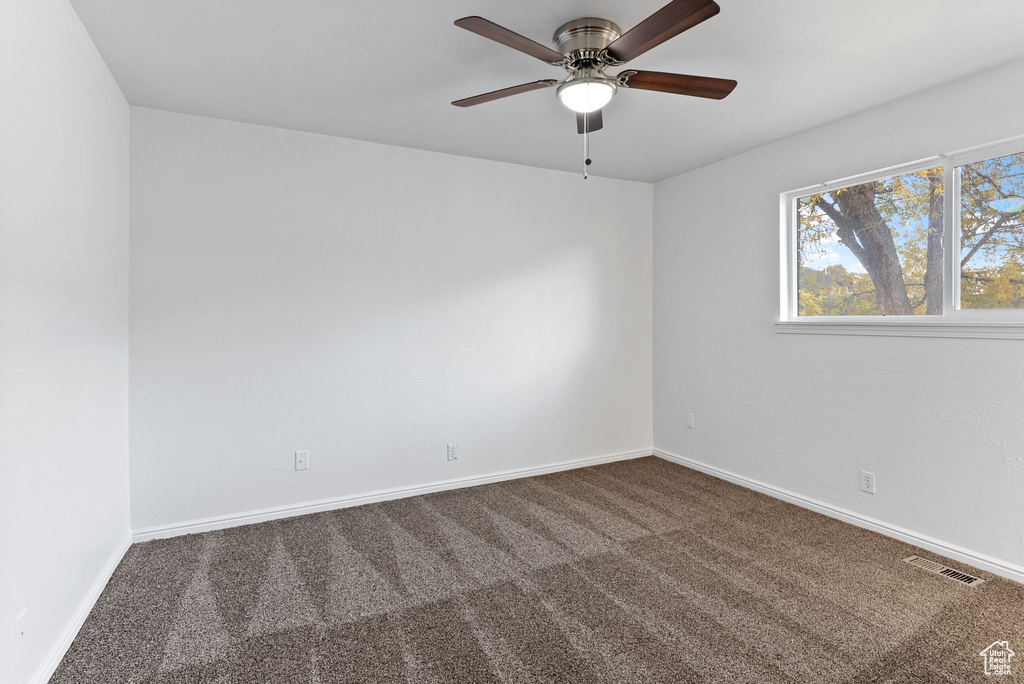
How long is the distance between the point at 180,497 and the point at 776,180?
4.27 meters

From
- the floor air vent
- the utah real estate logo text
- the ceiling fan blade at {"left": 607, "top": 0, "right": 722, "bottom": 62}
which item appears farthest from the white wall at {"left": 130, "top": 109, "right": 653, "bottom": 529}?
the utah real estate logo text

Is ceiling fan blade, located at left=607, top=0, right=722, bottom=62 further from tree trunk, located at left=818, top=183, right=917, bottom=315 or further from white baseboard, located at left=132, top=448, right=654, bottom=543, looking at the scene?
white baseboard, located at left=132, top=448, right=654, bottom=543

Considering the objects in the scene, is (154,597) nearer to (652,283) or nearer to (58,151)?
(58,151)

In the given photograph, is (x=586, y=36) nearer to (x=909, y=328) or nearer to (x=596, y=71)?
(x=596, y=71)

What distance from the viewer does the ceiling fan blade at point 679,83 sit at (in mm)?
2018

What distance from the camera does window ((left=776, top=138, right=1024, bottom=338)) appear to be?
254 centimetres

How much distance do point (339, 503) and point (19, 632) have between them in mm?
1868

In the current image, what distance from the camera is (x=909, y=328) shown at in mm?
2828

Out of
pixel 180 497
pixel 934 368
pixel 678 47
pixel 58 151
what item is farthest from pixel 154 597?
pixel 934 368

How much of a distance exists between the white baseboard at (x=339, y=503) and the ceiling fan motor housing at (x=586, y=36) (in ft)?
9.33

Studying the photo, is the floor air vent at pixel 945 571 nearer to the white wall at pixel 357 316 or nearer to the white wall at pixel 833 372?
the white wall at pixel 833 372

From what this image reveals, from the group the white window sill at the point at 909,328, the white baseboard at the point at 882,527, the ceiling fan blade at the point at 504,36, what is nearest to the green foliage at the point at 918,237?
the white window sill at the point at 909,328

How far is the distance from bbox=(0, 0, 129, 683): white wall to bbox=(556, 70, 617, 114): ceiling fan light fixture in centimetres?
182

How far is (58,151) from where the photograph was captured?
1905 mm
